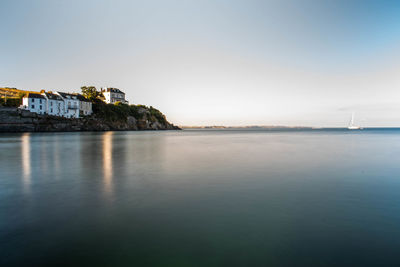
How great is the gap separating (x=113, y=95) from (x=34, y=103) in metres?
56.4

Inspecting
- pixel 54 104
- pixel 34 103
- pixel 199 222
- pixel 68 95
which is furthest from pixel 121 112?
pixel 199 222

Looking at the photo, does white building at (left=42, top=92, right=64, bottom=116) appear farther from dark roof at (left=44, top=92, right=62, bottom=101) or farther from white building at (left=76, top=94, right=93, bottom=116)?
white building at (left=76, top=94, right=93, bottom=116)

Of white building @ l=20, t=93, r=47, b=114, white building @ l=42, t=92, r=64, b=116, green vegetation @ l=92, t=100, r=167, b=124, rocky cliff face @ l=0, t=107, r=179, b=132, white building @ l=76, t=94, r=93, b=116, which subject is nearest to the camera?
rocky cliff face @ l=0, t=107, r=179, b=132

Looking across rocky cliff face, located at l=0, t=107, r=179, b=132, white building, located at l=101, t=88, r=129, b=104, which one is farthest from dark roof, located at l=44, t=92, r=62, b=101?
white building, located at l=101, t=88, r=129, b=104

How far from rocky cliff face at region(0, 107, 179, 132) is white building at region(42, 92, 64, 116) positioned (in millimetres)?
2935

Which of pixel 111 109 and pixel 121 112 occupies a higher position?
pixel 111 109

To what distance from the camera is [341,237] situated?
18.0ft

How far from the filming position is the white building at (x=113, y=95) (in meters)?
130

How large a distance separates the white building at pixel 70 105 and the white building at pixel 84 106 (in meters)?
2.59

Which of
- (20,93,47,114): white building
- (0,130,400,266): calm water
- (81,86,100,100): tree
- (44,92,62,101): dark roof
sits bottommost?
(0,130,400,266): calm water

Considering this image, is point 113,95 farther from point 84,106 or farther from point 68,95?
point 68,95

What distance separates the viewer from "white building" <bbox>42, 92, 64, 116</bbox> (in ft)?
271

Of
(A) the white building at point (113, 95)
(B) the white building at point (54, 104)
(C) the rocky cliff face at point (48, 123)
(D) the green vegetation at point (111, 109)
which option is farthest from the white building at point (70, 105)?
(A) the white building at point (113, 95)

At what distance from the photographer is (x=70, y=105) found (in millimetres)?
91000
